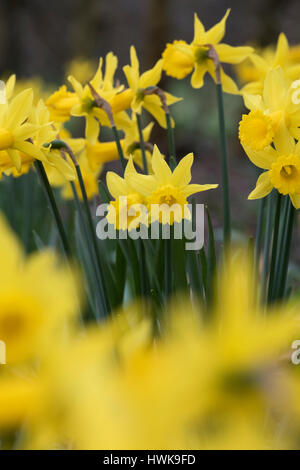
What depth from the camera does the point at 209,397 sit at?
0.15m

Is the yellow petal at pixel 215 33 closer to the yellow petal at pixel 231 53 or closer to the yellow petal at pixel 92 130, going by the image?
the yellow petal at pixel 231 53

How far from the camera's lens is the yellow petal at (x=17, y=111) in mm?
658

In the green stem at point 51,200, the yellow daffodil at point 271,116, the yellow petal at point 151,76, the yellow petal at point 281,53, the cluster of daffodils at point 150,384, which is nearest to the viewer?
the cluster of daffodils at point 150,384

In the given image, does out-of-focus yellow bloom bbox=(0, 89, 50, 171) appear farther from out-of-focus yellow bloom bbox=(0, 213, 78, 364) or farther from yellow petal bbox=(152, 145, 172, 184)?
out-of-focus yellow bloom bbox=(0, 213, 78, 364)

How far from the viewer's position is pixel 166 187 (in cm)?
69

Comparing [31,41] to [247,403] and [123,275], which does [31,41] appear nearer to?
[123,275]

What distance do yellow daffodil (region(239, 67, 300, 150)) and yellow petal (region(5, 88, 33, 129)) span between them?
284 millimetres

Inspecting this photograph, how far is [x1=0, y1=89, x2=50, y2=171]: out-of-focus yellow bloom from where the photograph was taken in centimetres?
67

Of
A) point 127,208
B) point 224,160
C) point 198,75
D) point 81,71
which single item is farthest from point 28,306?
point 81,71
